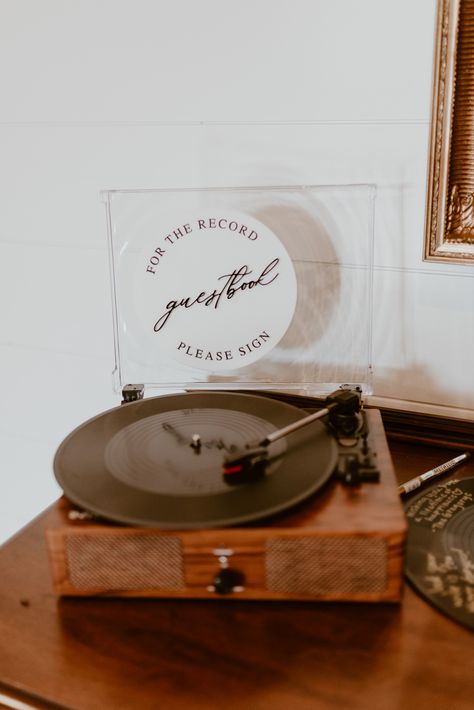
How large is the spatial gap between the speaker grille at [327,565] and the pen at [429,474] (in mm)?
220

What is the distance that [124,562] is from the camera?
2.59 ft

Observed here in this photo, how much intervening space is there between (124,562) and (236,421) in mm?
272

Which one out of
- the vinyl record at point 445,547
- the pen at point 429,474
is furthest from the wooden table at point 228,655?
the pen at point 429,474

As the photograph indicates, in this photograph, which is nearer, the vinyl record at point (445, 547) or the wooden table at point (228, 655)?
the wooden table at point (228, 655)

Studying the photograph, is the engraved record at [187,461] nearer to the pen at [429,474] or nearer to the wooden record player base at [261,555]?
the wooden record player base at [261,555]

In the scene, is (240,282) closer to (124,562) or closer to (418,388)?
(418,388)

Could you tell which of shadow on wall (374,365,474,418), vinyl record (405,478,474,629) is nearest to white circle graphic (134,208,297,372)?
shadow on wall (374,365,474,418)

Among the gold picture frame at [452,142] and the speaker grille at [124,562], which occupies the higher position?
the gold picture frame at [452,142]

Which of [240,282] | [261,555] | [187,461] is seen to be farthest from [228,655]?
[240,282]

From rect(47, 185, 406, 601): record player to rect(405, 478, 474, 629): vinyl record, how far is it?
0.06m

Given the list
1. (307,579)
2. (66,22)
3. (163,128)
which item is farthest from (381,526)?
(66,22)

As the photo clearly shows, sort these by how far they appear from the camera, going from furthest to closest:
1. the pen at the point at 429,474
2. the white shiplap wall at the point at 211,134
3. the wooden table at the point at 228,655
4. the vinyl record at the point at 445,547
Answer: the white shiplap wall at the point at 211,134 < the pen at the point at 429,474 < the vinyl record at the point at 445,547 < the wooden table at the point at 228,655

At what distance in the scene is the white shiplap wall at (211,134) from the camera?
1.10 m

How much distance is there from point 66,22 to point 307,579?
3.50 ft
